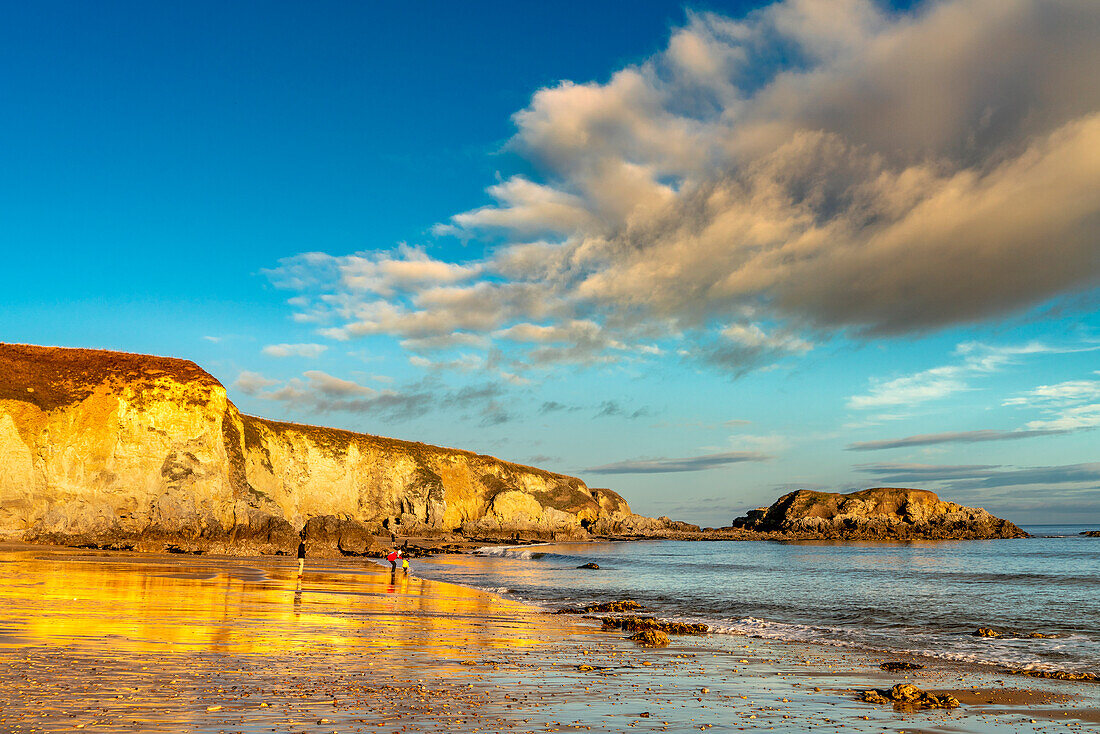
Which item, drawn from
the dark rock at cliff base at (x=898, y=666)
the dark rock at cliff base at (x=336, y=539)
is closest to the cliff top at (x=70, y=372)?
the dark rock at cliff base at (x=336, y=539)

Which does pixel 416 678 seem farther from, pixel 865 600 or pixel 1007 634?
pixel 865 600

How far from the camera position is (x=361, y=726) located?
790cm

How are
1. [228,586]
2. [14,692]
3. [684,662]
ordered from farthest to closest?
[228,586]
[684,662]
[14,692]

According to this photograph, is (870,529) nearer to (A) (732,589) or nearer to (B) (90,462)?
(A) (732,589)

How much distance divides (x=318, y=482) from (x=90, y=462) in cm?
3568

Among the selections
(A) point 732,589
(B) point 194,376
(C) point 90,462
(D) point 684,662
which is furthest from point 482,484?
(D) point 684,662

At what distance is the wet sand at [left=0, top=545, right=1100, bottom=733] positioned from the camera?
8375 millimetres

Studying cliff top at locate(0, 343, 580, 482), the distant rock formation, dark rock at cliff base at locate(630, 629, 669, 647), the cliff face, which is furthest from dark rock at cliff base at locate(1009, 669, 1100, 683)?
the distant rock formation

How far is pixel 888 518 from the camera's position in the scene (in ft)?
467

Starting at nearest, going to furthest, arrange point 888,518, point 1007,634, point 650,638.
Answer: point 650,638, point 1007,634, point 888,518

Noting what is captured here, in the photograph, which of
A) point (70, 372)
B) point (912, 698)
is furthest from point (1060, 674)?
point (70, 372)

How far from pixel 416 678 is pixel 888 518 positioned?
15195cm

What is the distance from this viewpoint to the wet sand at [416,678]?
838 centimetres

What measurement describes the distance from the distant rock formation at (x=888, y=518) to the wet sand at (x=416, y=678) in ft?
438
